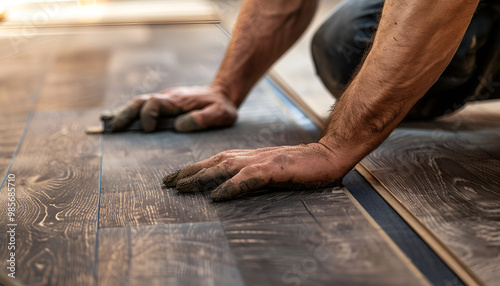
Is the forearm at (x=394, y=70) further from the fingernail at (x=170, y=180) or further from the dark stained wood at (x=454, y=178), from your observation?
the fingernail at (x=170, y=180)

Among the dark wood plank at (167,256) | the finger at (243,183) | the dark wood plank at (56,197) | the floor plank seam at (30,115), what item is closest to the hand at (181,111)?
the dark wood plank at (56,197)

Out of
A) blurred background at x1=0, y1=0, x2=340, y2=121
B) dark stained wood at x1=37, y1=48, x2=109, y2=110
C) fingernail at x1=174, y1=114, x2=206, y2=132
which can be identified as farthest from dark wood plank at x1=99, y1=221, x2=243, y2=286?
blurred background at x1=0, y1=0, x2=340, y2=121

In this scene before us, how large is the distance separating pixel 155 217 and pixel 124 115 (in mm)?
577

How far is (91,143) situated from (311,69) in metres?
1.16

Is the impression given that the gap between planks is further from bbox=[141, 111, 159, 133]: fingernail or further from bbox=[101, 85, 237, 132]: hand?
bbox=[141, 111, 159, 133]: fingernail

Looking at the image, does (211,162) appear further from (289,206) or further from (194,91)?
(194,91)

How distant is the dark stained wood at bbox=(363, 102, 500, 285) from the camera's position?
0.96m

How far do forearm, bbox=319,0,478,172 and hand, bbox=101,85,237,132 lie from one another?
45 centimetres

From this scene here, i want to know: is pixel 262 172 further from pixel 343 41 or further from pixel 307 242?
pixel 343 41

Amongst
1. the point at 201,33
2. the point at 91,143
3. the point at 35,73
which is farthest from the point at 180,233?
the point at 201,33

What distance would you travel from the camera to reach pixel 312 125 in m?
1.60

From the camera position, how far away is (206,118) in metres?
1.55

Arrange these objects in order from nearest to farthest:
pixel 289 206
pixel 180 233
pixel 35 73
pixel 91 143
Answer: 1. pixel 180 233
2. pixel 289 206
3. pixel 91 143
4. pixel 35 73

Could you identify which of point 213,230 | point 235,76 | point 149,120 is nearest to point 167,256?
point 213,230
